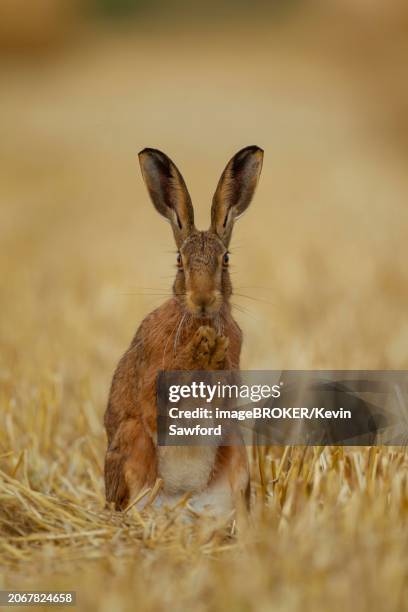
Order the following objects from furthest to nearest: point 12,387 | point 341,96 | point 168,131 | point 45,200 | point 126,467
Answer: point 341,96
point 168,131
point 45,200
point 12,387
point 126,467

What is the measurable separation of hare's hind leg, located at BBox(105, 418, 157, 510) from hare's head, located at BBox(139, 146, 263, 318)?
538mm

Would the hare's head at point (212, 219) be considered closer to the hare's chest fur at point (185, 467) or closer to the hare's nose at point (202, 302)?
the hare's nose at point (202, 302)

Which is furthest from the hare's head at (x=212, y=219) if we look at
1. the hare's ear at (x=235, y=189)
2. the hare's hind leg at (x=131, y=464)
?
the hare's hind leg at (x=131, y=464)

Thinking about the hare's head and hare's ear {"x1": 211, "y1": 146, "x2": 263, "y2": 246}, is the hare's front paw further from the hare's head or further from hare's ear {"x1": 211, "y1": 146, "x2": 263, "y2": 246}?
hare's ear {"x1": 211, "y1": 146, "x2": 263, "y2": 246}

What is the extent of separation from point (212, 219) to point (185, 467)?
0.94 metres

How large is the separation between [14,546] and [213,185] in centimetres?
671

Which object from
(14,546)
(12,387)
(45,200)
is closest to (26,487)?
(14,546)

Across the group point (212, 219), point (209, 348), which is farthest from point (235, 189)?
point (209, 348)

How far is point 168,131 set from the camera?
12.8 meters

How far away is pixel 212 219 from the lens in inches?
138

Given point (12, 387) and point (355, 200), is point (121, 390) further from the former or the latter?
point (355, 200)

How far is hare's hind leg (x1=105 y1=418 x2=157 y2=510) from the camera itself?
350 cm

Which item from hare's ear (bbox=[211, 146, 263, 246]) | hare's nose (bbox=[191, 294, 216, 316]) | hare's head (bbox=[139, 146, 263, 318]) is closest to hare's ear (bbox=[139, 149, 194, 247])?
hare's head (bbox=[139, 146, 263, 318])

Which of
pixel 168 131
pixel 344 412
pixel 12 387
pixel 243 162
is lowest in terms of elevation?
pixel 344 412
